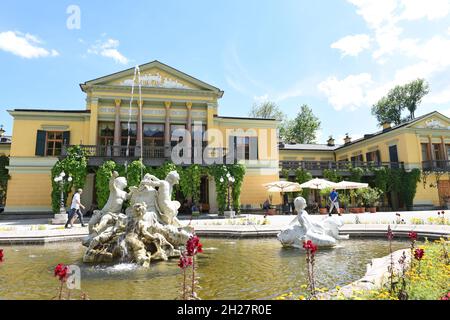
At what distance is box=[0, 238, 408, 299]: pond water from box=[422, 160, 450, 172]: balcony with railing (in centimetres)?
2589

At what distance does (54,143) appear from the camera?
77.8ft

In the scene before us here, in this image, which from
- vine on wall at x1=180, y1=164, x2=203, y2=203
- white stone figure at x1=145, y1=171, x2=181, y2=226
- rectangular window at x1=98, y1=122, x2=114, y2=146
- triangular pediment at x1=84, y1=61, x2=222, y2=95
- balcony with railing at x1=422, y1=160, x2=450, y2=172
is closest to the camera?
white stone figure at x1=145, y1=171, x2=181, y2=226

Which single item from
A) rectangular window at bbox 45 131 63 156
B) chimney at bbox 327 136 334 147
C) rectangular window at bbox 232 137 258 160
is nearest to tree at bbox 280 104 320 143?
chimney at bbox 327 136 334 147

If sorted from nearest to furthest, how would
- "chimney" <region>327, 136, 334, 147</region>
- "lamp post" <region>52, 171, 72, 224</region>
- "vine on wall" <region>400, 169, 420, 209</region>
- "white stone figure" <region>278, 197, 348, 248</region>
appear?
1. "white stone figure" <region>278, 197, 348, 248</region>
2. "lamp post" <region>52, 171, 72, 224</region>
3. "vine on wall" <region>400, 169, 420, 209</region>
4. "chimney" <region>327, 136, 334, 147</region>

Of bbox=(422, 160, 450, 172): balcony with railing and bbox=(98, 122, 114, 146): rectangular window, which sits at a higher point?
bbox=(98, 122, 114, 146): rectangular window

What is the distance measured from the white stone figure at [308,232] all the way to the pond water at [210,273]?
262 mm

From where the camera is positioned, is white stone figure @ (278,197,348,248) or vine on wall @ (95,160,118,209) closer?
white stone figure @ (278,197,348,248)

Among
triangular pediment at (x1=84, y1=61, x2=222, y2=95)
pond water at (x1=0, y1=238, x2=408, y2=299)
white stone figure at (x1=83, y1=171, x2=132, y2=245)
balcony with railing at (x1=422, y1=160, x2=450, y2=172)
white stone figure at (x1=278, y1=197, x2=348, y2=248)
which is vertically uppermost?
triangular pediment at (x1=84, y1=61, x2=222, y2=95)

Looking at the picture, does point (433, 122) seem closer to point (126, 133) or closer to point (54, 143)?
point (126, 133)

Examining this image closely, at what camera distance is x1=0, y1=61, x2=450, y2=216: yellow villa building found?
73.7 feet

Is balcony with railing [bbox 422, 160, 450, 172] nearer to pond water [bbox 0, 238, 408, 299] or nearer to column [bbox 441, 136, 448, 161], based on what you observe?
column [bbox 441, 136, 448, 161]
